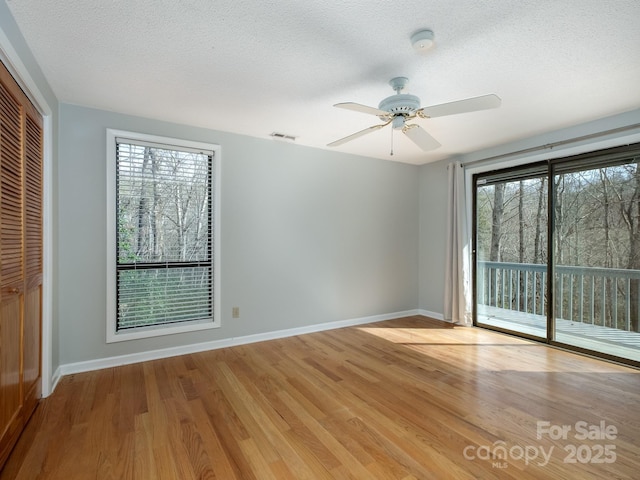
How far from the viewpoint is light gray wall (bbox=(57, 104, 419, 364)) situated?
2846 millimetres

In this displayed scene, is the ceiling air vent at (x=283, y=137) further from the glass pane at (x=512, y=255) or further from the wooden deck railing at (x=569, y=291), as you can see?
the wooden deck railing at (x=569, y=291)

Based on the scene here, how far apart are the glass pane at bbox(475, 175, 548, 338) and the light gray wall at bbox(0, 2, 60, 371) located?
4812 millimetres

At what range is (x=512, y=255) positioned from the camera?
405 centimetres

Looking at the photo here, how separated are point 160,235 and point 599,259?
15.3ft

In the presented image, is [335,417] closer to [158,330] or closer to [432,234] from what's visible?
[158,330]

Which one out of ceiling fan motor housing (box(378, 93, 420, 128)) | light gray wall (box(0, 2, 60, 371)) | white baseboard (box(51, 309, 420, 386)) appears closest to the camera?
light gray wall (box(0, 2, 60, 371))

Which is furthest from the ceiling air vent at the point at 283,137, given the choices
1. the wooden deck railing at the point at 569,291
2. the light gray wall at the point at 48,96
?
the wooden deck railing at the point at 569,291

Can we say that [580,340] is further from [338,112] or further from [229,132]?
[229,132]

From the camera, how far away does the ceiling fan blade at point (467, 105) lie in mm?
1883

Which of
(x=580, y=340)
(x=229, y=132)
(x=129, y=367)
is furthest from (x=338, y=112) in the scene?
(x=580, y=340)

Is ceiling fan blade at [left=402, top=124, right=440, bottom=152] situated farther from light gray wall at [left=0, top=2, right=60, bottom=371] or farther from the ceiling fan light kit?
light gray wall at [left=0, top=2, right=60, bottom=371]

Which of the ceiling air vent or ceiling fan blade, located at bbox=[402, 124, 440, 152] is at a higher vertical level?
the ceiling air vent

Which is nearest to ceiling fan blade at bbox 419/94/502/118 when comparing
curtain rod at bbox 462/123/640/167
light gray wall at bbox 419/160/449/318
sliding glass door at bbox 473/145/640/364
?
curtain rod at bbox 462/123/640/167

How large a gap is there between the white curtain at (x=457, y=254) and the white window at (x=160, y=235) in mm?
3207
